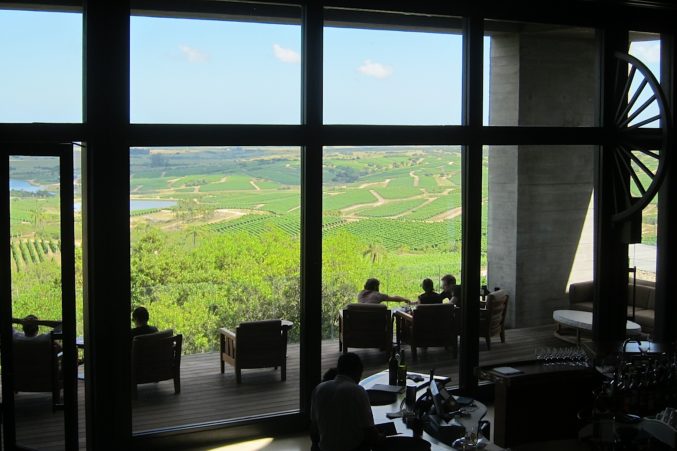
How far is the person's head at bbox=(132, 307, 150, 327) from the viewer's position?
24.4 ft

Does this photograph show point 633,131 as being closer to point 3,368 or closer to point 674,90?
point 674,90

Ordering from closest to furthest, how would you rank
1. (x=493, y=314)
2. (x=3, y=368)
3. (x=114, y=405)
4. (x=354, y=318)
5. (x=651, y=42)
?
(x=3, y=368)
(x=114, y=405)
(x=354, y=318)
(x=493, y=314)
(x=651, y=42)

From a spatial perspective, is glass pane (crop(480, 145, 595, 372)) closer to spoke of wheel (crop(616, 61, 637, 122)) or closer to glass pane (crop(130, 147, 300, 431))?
spoke of wheel (crop(616, 61, 637, 122))

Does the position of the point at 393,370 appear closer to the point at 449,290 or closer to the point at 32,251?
the point at 449,290

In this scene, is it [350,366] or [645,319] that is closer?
[350,366]

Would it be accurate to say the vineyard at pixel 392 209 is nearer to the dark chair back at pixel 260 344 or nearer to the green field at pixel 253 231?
the green field at pixel 253 231

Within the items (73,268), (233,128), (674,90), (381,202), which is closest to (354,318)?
(381,202)

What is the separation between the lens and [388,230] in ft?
27.8

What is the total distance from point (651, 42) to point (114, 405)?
7.25 m

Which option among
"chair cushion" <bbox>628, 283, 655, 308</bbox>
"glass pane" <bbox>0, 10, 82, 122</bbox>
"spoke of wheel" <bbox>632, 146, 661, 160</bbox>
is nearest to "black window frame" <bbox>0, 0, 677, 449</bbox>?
"glass pane" <bbox>0, 10, 82, 122</bbox>

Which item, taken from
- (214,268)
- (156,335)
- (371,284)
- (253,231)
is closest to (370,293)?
(371,284)

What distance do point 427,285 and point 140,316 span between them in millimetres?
2954

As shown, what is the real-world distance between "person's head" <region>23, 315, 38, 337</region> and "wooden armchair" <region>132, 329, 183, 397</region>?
85 cm

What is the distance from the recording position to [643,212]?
9.96 metres
